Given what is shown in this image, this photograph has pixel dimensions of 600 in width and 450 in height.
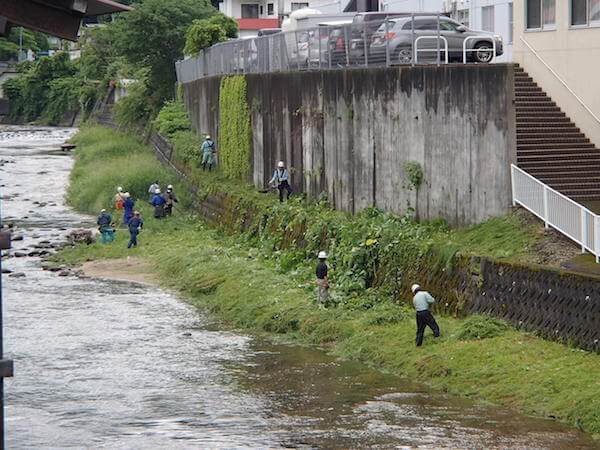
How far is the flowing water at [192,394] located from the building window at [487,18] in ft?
49.7

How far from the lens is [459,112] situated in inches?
1075

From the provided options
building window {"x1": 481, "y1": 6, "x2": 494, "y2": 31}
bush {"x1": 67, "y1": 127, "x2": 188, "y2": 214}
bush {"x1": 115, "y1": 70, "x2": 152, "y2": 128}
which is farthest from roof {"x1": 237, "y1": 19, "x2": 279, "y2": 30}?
building window {"x1": 481, "y1": 6, "x2": 494, "y2": 31}

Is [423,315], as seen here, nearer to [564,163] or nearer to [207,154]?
[564,163]

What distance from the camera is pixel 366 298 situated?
87.8 ft

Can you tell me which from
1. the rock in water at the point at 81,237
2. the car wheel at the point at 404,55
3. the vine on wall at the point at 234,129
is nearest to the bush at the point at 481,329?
the car wheel at the point at 404,55

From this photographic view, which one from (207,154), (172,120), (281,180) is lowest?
(281,180)

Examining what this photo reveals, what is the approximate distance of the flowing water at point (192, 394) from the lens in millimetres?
18500

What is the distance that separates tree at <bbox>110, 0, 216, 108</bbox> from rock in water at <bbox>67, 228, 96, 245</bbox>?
20.5 meters

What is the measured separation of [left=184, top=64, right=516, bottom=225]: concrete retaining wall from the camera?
86.5 ft

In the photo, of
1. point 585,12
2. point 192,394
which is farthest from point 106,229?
point 192,394

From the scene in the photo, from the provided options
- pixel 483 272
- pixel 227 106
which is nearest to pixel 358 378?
pixel 483 272

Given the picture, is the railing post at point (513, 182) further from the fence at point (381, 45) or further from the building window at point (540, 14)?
the building window at point (540, 14)

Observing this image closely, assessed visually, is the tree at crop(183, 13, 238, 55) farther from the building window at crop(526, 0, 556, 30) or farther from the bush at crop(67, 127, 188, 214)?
the building window at crop(526, 0, 556, 30)

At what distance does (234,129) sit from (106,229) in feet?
22.3
